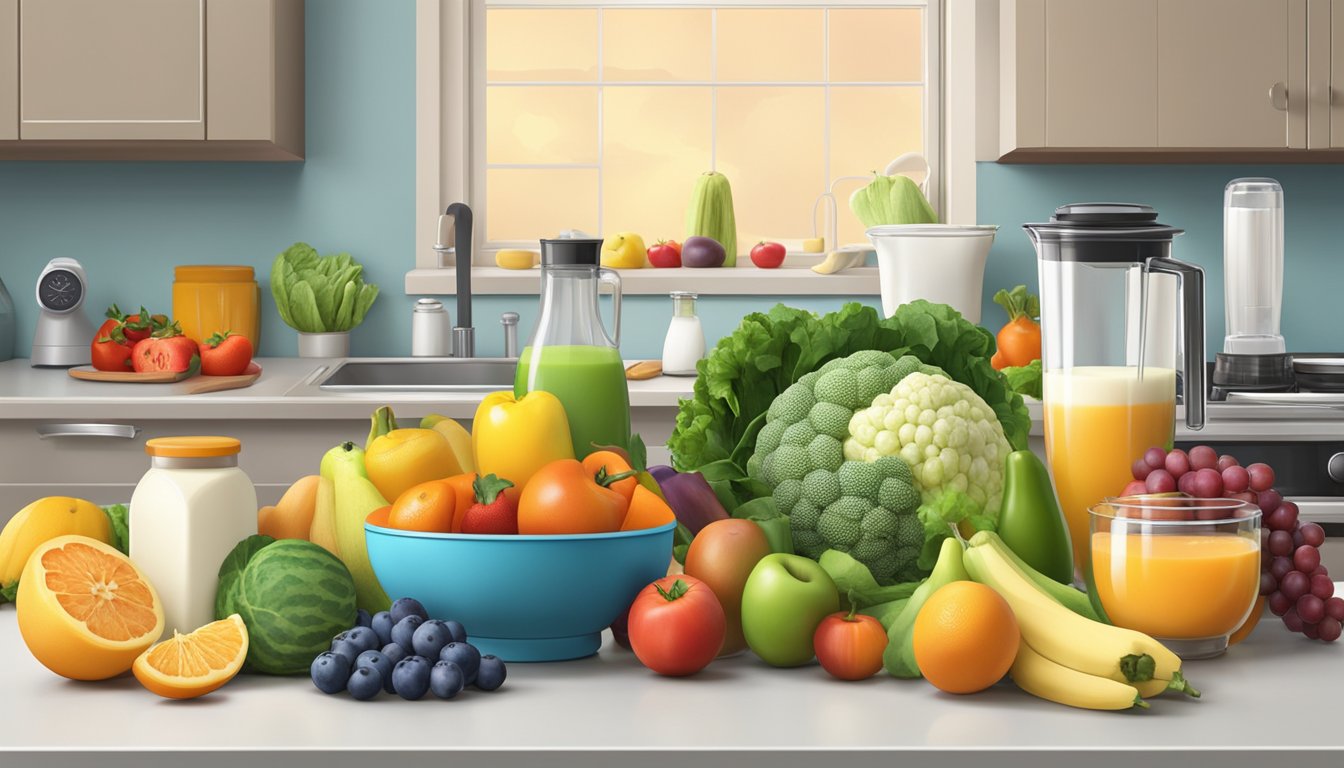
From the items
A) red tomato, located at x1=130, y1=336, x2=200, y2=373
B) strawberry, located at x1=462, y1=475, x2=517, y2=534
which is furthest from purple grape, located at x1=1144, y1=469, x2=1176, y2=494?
red tomato, located at x1=130, y1=336, x2=200, y2=373

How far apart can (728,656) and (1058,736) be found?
257 millimetres

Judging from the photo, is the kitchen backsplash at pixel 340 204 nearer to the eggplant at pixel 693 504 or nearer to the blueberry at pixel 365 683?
the eggplant at pixel 693 504

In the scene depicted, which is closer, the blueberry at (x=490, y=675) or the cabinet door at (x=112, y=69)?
the blueberry at (x=490, y=675)

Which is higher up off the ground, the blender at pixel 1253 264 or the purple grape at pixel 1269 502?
the blender at pixel 1253 264

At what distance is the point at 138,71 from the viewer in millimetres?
2902

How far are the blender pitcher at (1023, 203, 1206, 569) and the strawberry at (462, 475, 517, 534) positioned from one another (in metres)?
0.46

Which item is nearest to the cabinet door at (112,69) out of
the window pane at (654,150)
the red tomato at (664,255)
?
the red tomato at (664,255)

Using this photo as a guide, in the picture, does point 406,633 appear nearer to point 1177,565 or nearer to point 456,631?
point 456,631

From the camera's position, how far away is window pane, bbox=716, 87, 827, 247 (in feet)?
22.5

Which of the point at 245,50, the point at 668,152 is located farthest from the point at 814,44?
the point at 245,50

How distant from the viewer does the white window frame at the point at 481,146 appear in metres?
3.32

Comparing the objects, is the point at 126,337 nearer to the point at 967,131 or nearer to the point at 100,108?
the point at 100,108

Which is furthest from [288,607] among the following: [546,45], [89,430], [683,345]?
[546,45]

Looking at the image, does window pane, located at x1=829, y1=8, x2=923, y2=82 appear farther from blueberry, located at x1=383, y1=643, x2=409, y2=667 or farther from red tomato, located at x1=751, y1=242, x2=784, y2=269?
blueberry, located at x1=383, y1=643, x2=409, y2=667
